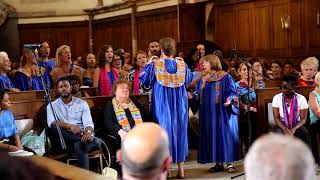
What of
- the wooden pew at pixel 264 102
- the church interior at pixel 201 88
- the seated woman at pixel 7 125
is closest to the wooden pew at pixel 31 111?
the church interior at pixel 201 88

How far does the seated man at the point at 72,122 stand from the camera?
5.36m

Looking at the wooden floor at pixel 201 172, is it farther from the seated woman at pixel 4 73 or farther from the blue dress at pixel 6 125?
the seated woman at pixel 4 73

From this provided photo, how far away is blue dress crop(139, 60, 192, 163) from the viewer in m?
5.73

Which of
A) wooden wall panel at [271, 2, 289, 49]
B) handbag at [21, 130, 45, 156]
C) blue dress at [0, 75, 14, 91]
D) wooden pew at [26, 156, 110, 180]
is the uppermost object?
wooden wall panel at [271, 2, 289, 49]

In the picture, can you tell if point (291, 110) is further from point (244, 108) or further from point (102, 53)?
point (102, 53)

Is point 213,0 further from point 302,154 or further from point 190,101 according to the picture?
point 302,154

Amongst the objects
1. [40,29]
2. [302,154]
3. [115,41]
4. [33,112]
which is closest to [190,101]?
[33,112]

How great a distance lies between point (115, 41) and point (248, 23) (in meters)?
4.85

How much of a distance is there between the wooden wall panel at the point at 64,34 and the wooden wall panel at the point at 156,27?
2.62 m

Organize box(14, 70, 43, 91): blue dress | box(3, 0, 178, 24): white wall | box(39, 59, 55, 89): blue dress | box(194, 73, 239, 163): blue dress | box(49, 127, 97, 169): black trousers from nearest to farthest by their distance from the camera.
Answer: box(49, 127, 97, 169): black trousers → box(194, 73, 239, 163): blue dress → box(39, 59, 55, 89): blue dress → box(14, 70, 43, 91): blue dress → box(3, 0, 178, 24): white wall

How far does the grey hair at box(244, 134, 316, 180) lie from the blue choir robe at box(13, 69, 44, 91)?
647cm

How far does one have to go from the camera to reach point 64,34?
16641mm

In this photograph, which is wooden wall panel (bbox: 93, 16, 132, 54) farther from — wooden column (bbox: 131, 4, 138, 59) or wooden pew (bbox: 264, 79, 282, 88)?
wooden pew (bbox: 264, 79, 282, 88)

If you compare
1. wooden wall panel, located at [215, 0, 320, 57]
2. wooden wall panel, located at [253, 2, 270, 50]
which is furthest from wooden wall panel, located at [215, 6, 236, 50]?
wooden wall panel, located at [253, 2, 270, 50]
